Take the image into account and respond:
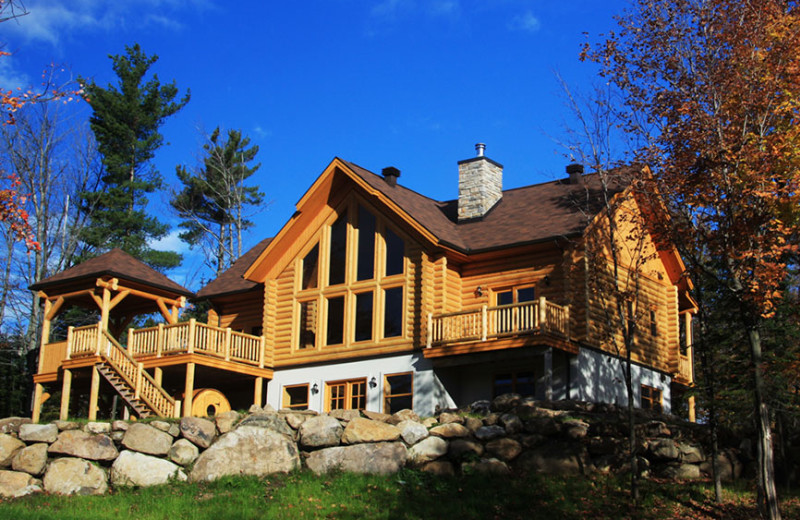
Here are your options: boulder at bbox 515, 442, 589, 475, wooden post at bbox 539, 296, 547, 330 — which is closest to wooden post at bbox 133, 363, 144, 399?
wooden post at bbox 539, 296, 547, 330

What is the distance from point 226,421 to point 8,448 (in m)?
4.86

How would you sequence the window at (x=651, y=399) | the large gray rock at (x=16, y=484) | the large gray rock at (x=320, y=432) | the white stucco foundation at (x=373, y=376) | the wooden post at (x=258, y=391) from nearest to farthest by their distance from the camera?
the large gray rock at (x=16, y=484) → the large gray rock at (x=320, y=432) → the white stucco foundation at (x=373, y=376) → the window at (x=651, y=399) → the wooden post at (x=258, y=391)

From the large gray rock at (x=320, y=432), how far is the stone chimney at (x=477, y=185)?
31.8 ft

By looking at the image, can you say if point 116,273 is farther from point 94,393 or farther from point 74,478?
point 74,478

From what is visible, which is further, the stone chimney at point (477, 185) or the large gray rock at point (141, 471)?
the stone chimney at point (477, 185)

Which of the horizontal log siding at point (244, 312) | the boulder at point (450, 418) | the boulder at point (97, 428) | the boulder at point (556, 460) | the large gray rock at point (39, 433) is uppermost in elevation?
the horizontal log siding at point (244, 312)

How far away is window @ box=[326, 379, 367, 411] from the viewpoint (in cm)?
2759

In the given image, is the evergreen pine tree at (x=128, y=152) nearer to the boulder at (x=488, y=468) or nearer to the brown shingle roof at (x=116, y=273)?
the brown shingle roof at (x=116, y=273)

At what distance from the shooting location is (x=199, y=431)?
2247cm

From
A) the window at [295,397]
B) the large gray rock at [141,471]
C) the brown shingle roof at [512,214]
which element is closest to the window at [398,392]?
the window at [295,397]

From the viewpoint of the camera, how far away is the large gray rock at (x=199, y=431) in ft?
73.2

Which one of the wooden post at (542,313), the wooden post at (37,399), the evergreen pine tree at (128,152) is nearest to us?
the wooden post at (542,313)

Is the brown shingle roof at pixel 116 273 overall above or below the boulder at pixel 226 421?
above

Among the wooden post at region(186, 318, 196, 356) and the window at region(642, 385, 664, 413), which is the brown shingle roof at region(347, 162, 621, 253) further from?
the wooden post at region(186, 318, 196, 356)
